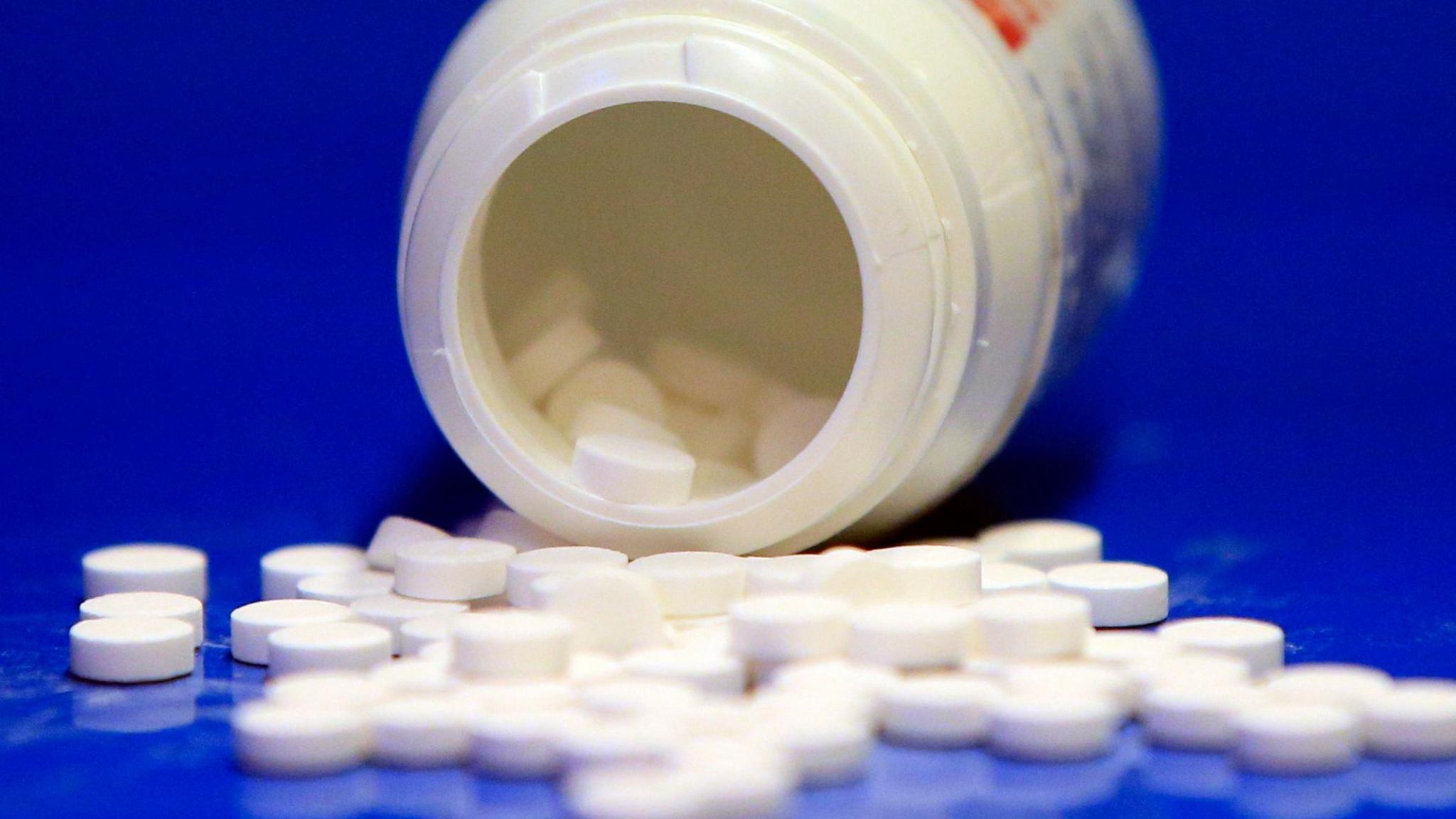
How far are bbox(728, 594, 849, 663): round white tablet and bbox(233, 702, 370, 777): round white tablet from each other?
11.3 inches

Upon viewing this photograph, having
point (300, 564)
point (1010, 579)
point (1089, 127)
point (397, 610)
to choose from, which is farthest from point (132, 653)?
point (1089, 127)

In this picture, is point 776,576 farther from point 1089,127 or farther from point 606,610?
point 1089,127

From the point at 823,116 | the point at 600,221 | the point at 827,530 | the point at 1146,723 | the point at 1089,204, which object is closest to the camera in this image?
the point at 1146,723

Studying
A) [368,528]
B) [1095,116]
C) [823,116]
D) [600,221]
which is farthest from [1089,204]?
[368,528]

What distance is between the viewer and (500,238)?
2.02 m

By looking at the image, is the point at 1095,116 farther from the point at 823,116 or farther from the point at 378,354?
the point at 378,354

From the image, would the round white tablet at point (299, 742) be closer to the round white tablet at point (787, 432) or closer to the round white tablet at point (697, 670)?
the round white tablet at point (697, 670)

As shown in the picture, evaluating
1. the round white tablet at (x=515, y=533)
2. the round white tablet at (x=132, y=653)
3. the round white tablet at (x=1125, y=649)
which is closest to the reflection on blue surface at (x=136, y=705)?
the round white tablet at (x=132, y=653)

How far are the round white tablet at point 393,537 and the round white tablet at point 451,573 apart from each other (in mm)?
121

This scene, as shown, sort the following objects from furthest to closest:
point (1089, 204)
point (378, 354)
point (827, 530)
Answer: point (378, 354) < point (1089, 204) < point (827, 530)

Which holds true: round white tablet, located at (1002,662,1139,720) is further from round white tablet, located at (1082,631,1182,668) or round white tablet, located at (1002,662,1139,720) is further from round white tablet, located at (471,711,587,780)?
round white tablet, located at (471,711,587,780)

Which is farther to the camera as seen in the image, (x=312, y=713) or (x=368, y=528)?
(x=368, y=528)

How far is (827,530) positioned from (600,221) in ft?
1.65

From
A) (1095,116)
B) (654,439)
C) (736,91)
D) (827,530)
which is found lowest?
(827,530)
